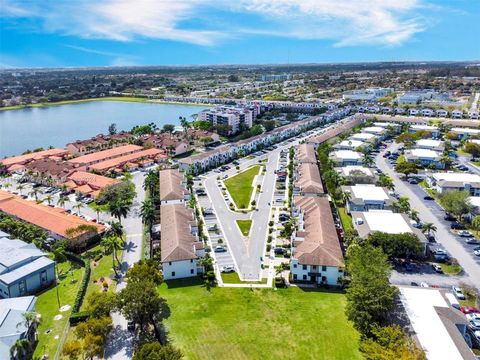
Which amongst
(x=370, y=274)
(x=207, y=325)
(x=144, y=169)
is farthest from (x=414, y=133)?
(x=207, y=325)

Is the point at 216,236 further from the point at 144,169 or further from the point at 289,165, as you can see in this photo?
the point at 144,169

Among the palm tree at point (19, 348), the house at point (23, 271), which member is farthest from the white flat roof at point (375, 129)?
the palm tree at point (19, 348)

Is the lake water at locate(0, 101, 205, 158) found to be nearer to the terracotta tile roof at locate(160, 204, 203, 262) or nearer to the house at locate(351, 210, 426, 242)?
the terracotta tile roof at locate(160, 204, 203, 262)

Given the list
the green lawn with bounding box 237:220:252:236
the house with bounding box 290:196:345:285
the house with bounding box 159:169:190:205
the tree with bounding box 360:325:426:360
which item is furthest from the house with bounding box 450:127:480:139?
the tree with bounding box 360:325:426:360

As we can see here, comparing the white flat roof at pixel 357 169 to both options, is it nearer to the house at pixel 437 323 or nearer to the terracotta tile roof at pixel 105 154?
the house at pixel 437 323

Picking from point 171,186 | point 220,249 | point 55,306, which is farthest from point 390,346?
point 171,186

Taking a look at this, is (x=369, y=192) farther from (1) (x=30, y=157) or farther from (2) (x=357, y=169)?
(1) (x=30, y=157)
